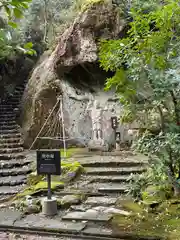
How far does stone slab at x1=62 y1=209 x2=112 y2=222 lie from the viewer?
4.50 metres

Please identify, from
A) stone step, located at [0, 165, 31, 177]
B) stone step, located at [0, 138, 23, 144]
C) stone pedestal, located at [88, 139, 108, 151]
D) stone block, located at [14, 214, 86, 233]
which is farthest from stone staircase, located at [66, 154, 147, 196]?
stone step, located at [0, 138, 23, 144]

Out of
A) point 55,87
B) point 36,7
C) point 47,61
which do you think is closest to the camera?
point 55,87

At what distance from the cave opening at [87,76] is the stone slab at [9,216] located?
6295 millimetres

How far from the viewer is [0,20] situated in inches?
479

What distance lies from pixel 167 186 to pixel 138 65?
219 centimetres

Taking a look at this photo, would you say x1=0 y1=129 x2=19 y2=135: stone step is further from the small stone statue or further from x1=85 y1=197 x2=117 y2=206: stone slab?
x1=85 y1=197 x2=117 y2=206: stone slab

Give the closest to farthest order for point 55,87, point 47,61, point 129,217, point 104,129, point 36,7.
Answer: point 129,217, point 104,129, point 55,87, point 47,61, point 36,7

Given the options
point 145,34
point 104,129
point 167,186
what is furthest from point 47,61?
point 167,186

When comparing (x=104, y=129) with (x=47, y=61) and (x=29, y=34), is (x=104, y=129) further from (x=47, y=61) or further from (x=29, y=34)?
(x=29, y=34)

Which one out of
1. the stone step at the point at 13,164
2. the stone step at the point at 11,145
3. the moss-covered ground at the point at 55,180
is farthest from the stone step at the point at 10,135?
the moss-covered ground at the point at 55,180

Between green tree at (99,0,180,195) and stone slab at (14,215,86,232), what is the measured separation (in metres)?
1.67

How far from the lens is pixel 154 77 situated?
15.4 ft

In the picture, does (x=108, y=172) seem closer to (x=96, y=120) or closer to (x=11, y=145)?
(x=96, y=120)

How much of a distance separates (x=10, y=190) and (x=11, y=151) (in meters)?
3.22
